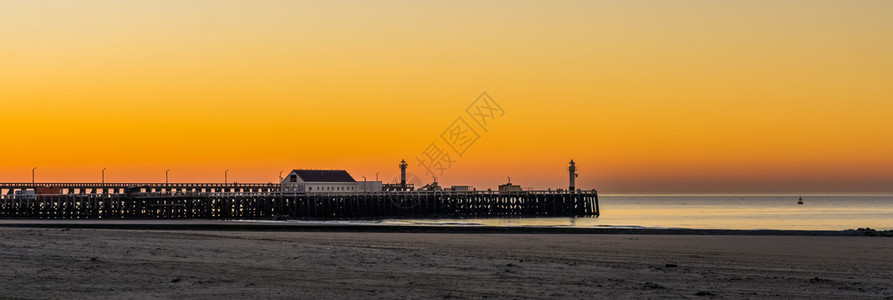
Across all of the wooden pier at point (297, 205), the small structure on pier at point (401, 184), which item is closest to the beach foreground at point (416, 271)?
the wooden pier at point (297, 205)

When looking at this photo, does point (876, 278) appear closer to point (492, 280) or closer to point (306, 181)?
point (492, 280)

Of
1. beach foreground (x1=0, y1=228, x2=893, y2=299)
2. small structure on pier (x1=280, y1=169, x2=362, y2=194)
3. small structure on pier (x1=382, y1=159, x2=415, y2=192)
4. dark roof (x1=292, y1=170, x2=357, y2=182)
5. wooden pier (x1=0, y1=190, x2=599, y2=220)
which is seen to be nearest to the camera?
beach foreground (x1=0, y1=228, x2=893, y2=299)

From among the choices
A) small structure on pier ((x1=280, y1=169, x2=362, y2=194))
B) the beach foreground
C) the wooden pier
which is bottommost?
the beach foreground

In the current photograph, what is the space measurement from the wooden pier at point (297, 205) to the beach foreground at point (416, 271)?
54.8 meters

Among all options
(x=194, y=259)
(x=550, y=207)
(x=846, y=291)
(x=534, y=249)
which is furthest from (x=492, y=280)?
(x=550, y=207)

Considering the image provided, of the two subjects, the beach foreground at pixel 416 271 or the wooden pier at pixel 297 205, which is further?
the wooden pier at pixel 297 205

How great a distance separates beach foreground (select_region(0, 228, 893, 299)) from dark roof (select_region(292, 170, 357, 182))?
7222cm

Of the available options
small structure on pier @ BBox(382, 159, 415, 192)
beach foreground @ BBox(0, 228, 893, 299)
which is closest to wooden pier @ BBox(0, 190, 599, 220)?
small structure on pier @ BBox(382, 159, 415, 192)

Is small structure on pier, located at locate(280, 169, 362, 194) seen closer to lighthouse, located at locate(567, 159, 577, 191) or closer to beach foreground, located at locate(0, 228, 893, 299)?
lighthouse, located at locate(567, 159, 577, 191)

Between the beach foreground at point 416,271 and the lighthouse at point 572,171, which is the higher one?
the lighthouse at point 572,171

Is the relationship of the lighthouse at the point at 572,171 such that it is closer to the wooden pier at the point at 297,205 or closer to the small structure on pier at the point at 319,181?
the wooden pier at the point at 297,205

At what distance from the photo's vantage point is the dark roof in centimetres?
10206

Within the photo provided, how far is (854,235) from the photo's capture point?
4056 centimetres

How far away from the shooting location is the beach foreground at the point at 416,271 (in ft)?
53.3
